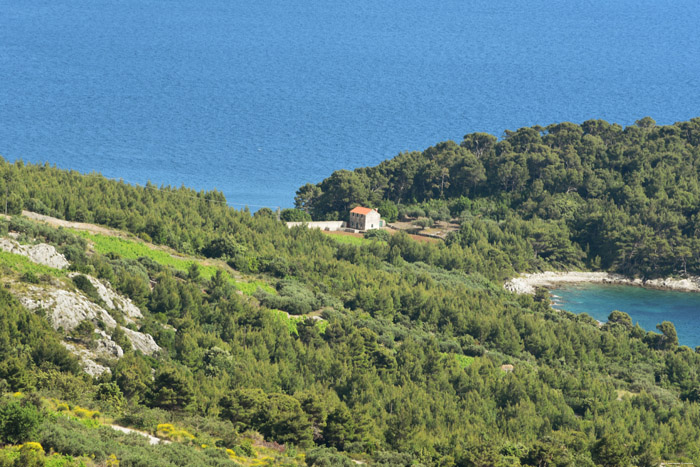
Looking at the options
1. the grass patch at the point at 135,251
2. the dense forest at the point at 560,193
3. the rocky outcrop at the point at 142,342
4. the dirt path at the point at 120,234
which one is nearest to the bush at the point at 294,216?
the dense forest at the point at 560,193

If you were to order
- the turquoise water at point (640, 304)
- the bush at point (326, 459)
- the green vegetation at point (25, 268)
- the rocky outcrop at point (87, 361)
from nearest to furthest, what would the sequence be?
the bush at point (326, 459), the rocky outcrop at point (87, 361), the green vegetation at point (25, 268), the turquoise water at point (640, 304)

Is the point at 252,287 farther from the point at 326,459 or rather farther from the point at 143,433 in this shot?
the point at 326,459

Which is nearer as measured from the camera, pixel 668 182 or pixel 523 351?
pixel 523 351

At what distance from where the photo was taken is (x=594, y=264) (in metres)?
104

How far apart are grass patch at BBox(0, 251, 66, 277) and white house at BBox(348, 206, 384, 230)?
5415cm

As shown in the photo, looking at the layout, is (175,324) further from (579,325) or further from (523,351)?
(579,325)

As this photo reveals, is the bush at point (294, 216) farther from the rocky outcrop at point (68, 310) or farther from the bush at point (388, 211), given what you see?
the rocky outcrop at point (68, 310)

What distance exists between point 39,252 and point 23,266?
8.18ft

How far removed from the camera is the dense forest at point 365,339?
136 ft

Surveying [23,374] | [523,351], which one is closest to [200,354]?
[23,374]

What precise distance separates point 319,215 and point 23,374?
231 ft

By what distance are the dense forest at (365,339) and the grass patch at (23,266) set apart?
1.24 ft

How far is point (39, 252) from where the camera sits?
173 feet

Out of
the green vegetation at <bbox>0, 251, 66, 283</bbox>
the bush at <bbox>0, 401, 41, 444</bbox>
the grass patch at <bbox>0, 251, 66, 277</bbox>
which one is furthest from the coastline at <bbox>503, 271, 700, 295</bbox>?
the bush at <bbox>0, 401, 41, 444</bbox>
